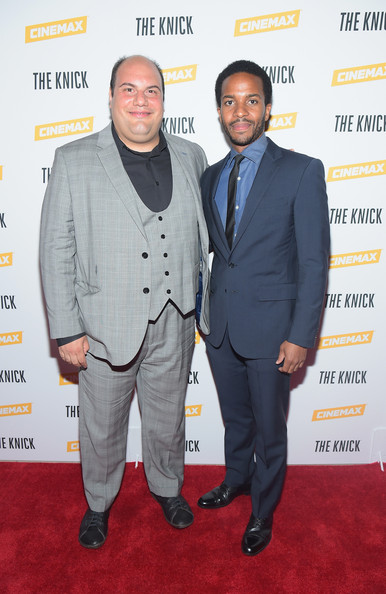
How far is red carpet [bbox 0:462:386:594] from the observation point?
196 cm

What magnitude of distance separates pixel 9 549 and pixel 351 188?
264 centimetres

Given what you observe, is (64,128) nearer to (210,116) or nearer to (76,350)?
(210,116)

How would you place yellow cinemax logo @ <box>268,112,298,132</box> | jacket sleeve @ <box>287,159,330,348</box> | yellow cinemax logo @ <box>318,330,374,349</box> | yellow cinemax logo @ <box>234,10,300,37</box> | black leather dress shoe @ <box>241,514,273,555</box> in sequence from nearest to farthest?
jacket sleeve @ <box>287,159,330,348</box>
black leather dress shoe @ <box>241,514,273,555</box>
yellow cinemax logo @ <box>234,10,300,37</box>
yellow cinemax logo @ <box>268,112,298,132</box>
yellow cinemax logo @ <box>318,330,374,349</box>

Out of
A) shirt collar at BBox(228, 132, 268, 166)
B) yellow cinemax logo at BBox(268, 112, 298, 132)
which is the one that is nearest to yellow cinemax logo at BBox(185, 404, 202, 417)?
shirt collar at BBox(228, 132, 268, 166)

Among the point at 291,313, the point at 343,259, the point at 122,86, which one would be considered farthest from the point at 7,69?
the point at 343,259

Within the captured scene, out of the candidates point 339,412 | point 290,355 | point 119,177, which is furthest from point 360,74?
point 339,412

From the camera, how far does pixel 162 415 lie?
7.44 ft

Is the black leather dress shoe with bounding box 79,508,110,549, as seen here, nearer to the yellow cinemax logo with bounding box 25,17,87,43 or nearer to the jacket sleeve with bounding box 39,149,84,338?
the jacket sleeve with bounding box 39,149,84,338

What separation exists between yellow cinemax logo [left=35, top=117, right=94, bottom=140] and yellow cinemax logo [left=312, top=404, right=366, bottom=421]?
2.26 m

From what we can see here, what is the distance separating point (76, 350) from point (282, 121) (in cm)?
167

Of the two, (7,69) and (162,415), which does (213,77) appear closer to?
(7,69)

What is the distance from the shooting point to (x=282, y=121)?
244 centimetres

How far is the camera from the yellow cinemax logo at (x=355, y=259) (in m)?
2.62

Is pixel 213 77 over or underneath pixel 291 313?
over
